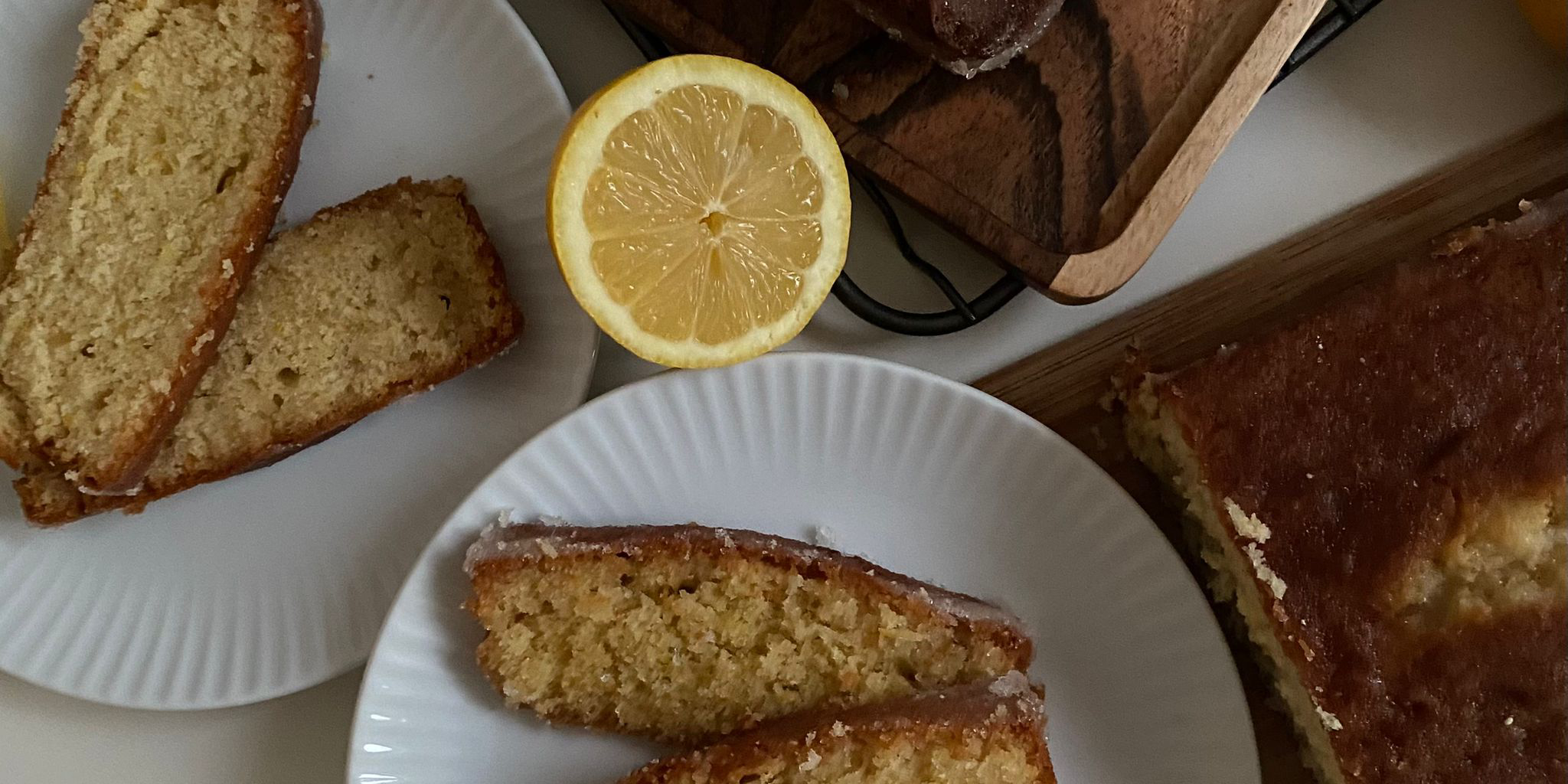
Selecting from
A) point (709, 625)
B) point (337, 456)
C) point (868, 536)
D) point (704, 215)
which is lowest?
point (337, 456)

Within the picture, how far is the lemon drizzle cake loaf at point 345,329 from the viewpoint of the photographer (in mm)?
1805

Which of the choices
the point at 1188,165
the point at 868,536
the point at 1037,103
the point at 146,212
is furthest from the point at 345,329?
the point at 1188,165

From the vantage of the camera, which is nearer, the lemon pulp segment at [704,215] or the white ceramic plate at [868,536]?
the lemon pulp segment at [704,215]

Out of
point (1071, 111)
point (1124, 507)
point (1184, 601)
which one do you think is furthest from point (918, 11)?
point (1184, 601)

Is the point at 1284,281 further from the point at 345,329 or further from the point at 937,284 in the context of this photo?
the point at 345,329

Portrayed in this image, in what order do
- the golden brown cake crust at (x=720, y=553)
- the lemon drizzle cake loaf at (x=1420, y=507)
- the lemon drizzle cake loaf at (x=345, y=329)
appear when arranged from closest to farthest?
1. the lemon drizzle cake loaf at (x=1420, y=507)
2. the golden brown cake crust at (x=720, y=553)
3. the lemon drizzle cake loaf at (x=345, y=329)

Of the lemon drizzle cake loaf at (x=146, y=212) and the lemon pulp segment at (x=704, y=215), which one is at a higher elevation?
the lemon pulp segment at (x=704, y=215)

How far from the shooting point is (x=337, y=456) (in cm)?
188

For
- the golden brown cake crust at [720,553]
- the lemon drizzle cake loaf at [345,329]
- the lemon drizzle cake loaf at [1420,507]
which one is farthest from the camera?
the lemon drizzle cake loaf at [345,329]

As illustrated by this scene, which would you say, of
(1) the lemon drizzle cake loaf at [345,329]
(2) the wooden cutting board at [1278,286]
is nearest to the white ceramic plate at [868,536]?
(2) the wooden cutting board at [1278,286]

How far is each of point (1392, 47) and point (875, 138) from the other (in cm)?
108

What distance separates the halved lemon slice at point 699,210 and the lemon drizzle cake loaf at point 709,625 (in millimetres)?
346

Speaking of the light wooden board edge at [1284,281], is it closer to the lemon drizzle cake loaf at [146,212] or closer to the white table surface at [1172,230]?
the white table surface at [1172,230]

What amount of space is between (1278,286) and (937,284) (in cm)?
65
